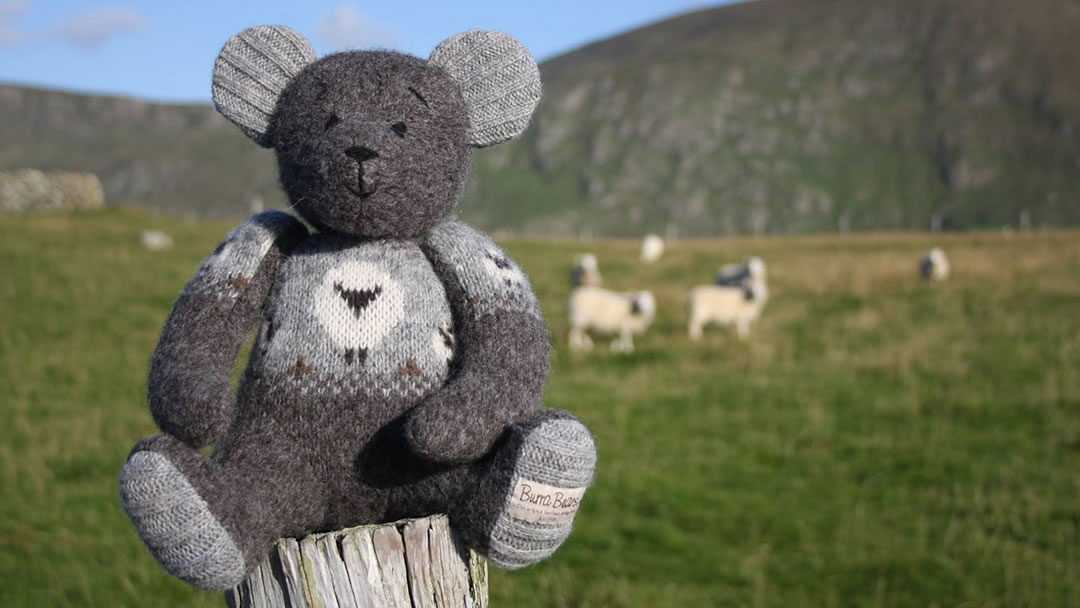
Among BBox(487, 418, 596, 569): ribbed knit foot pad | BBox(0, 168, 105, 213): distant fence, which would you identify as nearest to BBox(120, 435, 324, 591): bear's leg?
BBox(487, 418, 596, 569): ribbed knit foot pad

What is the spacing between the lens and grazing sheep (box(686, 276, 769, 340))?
1388cm

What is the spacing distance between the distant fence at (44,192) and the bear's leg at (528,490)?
22.4m

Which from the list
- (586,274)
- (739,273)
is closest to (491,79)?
(586,274)

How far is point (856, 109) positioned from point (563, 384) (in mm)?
168948

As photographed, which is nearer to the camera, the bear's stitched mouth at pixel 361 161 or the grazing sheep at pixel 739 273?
the bear's stitched mouth at pixel 361 161

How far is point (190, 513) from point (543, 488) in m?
0.83

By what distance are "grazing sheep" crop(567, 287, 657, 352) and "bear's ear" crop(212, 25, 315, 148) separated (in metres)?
10.8

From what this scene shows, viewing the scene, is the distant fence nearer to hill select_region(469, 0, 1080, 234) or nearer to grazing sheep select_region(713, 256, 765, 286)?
grazing sheep select_region(713, 256, 765, 286)

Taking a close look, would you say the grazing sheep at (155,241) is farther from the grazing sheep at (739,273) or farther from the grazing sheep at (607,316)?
the grazing sheep at (739,273)

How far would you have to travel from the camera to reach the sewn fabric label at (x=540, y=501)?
2.33 metres

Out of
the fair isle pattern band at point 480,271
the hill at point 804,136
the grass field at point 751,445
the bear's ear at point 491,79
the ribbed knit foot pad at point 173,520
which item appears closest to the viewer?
the ribbed knit foot pad at point 173,520

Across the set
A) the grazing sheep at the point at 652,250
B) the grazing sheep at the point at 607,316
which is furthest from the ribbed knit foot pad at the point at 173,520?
the grazing sheep at the point at 652,250

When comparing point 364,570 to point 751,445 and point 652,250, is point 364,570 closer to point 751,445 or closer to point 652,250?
point 751,445

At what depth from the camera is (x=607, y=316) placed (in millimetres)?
13484
